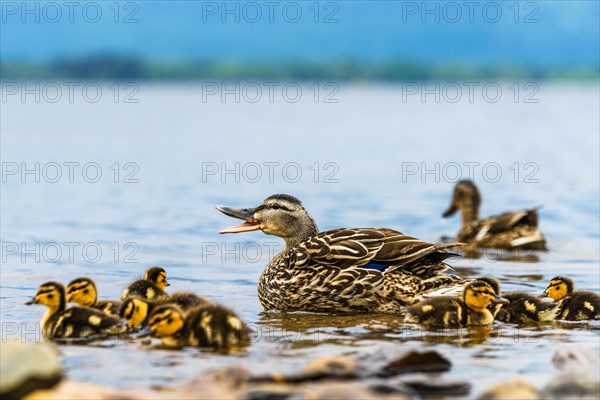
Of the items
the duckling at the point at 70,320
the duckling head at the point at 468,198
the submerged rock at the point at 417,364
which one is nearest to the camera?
the submerged rock at the point at 417,364

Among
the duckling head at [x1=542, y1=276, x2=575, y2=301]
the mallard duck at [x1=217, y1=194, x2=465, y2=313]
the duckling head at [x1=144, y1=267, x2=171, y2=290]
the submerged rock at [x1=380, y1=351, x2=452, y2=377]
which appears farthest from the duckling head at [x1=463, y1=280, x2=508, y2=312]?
the duckling head at [x1=144, y1=267, x2=171, y2=290]

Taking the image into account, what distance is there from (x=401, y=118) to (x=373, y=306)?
40153 millimetres

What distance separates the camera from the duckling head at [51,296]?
716 cm

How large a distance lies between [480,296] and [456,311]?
21cm

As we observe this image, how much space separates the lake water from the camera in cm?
686

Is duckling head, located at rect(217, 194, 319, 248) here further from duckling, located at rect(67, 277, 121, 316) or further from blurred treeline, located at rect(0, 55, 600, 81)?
blurred treeline, located at rect(0, 55, 600, 81)

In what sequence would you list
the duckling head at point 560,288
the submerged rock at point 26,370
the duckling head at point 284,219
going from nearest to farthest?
the submerged rock at point 26,370
the duckling head at point 560,288
the duckling head at point 284,219

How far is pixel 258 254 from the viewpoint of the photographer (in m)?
11.8

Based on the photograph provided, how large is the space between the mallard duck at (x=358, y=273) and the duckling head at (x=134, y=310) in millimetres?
1329

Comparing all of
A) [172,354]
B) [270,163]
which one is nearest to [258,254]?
[172,354]


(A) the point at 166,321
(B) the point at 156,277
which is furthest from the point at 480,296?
(B) the point at 156,277

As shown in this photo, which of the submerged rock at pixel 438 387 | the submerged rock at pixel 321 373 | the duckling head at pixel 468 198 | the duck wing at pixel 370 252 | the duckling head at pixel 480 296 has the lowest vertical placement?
the submerged rock at pixel 438 387

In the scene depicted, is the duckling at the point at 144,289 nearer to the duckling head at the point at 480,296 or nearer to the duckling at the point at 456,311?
the duckling at the point at 456,311

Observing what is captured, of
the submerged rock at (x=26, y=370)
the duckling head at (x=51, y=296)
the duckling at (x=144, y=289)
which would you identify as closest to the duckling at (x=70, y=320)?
the duckling head at (x=51, y=296)
